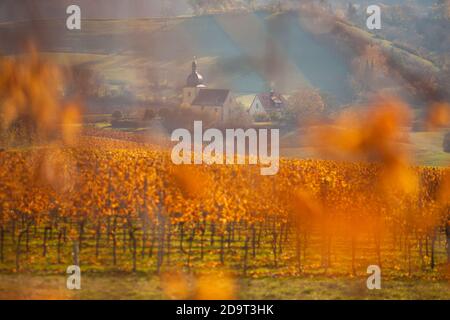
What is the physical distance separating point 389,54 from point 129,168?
653 cm

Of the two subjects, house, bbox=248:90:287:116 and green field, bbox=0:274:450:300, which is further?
house, bbox=248:90:287:116

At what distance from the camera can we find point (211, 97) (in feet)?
46.3

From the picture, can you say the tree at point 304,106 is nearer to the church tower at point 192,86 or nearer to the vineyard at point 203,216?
the vineyard at point 203,216

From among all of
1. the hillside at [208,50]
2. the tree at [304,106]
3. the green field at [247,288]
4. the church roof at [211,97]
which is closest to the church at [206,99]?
the church roof at [211,97]

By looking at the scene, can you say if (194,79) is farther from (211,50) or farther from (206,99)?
(211,50)

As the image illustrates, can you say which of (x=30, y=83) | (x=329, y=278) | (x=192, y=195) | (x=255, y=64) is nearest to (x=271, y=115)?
(x=255, y=64)

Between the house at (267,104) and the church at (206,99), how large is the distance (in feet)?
1.73

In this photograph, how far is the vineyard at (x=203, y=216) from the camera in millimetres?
12711

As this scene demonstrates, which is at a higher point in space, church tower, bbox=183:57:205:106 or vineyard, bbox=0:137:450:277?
church tower, bbox=183:57:205:106

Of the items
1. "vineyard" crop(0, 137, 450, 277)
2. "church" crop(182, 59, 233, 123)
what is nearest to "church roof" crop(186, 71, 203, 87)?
"church" crop(182, 59, 233, 123)

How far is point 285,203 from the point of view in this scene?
13.3m

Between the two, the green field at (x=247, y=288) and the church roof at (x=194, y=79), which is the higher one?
the church roof at (x=194, y=79)

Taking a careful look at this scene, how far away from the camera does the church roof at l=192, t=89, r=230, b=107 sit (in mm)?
14062

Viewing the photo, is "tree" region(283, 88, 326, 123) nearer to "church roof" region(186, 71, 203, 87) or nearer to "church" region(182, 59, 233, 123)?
"church" region(182, 59, 233, 123)
